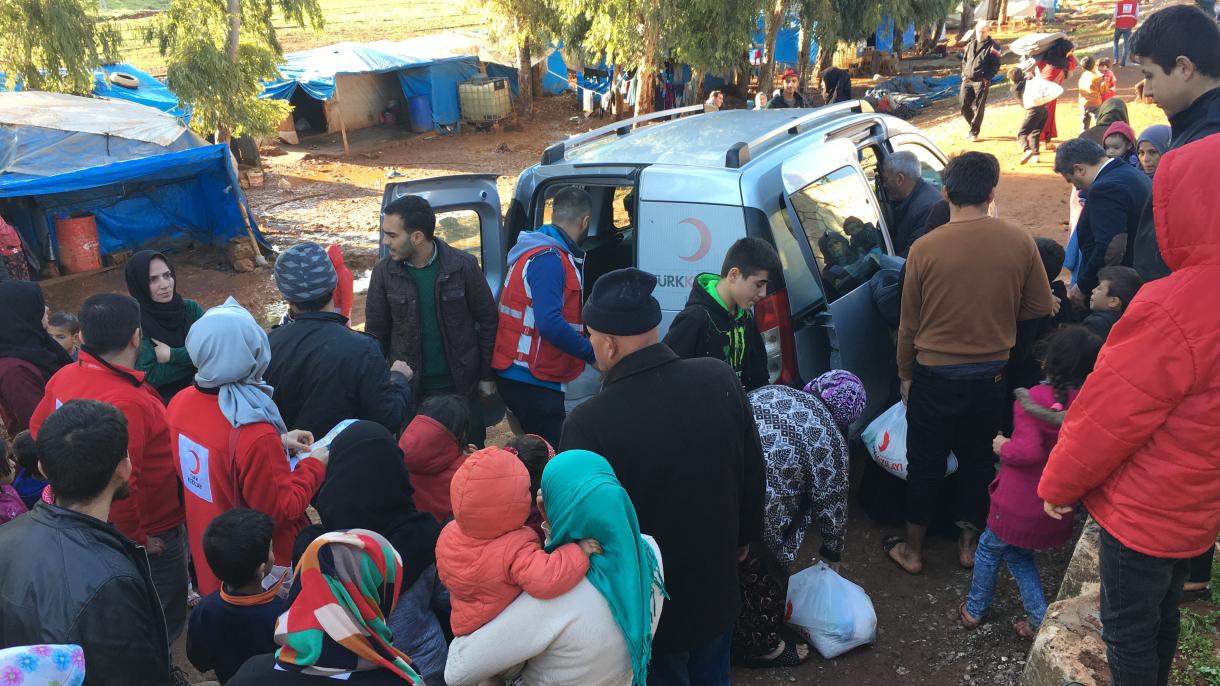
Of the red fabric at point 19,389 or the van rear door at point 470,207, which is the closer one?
the red fabric at point 19,389

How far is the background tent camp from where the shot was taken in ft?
38.9

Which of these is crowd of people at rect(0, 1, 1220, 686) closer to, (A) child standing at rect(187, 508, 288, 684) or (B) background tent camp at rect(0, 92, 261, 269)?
(A) child standing at rect(187, 508, 288, 684)

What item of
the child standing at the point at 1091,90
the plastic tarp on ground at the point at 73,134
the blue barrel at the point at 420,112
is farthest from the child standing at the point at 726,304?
the blue barrel at the point at 420,112

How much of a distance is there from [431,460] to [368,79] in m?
22.5

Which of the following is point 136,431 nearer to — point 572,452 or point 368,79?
point 572,452

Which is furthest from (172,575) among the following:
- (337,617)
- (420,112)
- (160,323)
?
(420,112)

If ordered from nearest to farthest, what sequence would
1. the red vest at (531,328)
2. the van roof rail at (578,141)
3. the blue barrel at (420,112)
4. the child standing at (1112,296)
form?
the child standing at (1112,296)
the red vest at (531,328)
the van roof rail at (578,141)
the blue barrel at (420,112)

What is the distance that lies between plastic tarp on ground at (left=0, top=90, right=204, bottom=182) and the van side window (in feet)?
37.4

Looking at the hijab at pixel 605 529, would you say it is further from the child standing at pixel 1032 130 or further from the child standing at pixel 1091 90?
the child standing at pixel 1091 90

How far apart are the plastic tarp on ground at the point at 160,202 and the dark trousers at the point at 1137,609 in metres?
12.9

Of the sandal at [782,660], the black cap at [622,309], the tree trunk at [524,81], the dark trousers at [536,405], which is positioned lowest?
the sandal at [782,660]

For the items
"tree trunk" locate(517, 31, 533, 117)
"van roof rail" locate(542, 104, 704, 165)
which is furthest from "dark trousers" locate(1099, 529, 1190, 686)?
"tree trunk" locate(517, 31, 533, 117)

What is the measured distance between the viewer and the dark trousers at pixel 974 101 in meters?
15.4

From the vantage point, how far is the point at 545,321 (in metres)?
4.46
